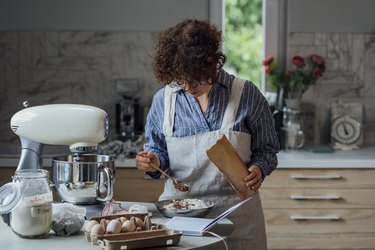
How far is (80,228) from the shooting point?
231 centimetres

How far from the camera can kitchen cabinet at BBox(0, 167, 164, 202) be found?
4246mm

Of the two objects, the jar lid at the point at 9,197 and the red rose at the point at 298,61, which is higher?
the red rose at the point at 298,61

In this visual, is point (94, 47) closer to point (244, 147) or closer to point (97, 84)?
point (97, 84)

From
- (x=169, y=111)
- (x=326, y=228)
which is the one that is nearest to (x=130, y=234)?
(x=169, y=111)

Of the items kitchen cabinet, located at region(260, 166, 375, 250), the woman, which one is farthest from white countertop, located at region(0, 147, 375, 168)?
the woman

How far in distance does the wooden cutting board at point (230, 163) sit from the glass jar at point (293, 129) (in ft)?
6.39

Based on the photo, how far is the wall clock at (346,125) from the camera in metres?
4.75

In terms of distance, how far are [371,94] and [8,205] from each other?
3.31 meters

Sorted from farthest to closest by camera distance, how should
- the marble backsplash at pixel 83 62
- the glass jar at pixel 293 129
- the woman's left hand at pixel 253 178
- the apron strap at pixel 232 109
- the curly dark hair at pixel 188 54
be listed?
the marble backsplash at pixel 83 62 < the glass jar at pixel 293 129 < the apron strap at pixel 232 109 < the woman's left hand at pixel 253 178 < the curly dark hair at pixel 188 54

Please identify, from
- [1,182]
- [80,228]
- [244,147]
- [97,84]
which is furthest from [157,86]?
[80,228]

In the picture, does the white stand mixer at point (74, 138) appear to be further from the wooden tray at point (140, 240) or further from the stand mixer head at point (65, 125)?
the wooden tray at point (140, 240)

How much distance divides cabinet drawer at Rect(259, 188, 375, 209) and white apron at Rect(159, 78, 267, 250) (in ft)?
4.52

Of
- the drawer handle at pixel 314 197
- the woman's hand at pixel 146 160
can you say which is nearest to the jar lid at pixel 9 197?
the woman's hand at pixel 146 160

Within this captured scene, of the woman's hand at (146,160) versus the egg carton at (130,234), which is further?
the woman's hand at (146,160)
